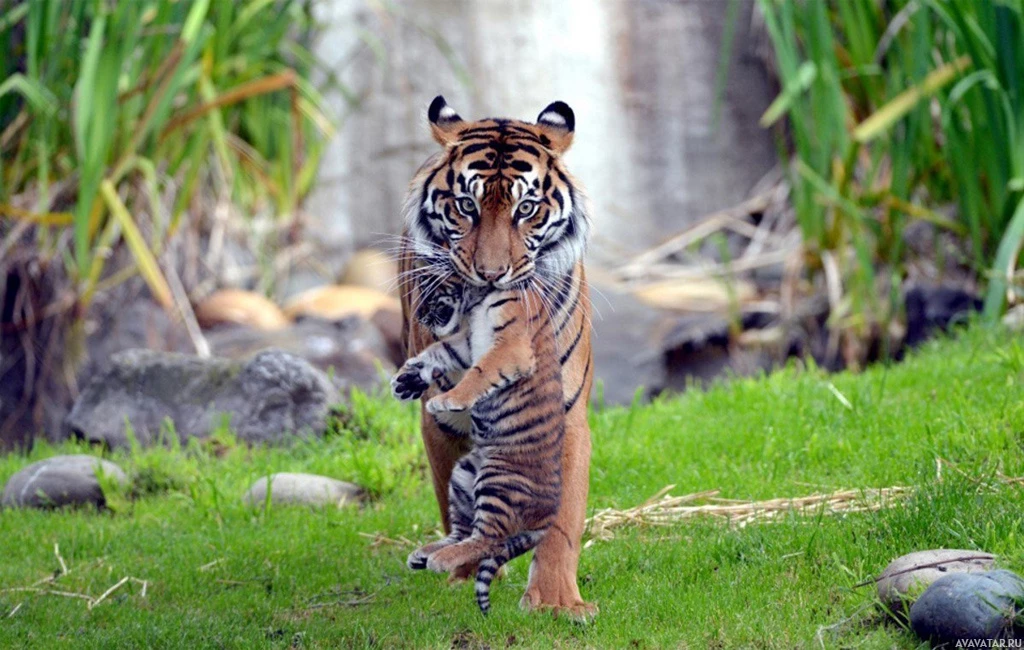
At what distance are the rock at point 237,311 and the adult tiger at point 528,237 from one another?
566 cm

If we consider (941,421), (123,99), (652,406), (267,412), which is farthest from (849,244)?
(123,99)

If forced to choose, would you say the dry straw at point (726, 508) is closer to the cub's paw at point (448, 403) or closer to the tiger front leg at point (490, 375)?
the tiger front leg at point (490, 375)

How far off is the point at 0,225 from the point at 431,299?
17.4ft

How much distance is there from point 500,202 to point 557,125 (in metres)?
0.48

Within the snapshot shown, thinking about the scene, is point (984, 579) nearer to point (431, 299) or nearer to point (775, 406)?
point (431, 299)

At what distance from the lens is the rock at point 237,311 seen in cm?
995

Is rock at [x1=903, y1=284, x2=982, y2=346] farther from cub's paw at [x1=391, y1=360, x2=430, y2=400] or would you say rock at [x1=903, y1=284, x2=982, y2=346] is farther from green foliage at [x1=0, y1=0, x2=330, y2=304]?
cub's paw at [x1=391, y1=360, x2=430, y2=400]

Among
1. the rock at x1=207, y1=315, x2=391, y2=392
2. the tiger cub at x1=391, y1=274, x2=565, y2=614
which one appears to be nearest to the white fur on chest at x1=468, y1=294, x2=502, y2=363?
the tiger cub at x1=391, y1=274, x2=565, y2=614

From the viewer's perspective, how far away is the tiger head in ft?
13.1

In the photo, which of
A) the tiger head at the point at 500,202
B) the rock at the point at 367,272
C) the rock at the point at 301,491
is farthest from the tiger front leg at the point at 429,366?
the rock at the point at 367,272

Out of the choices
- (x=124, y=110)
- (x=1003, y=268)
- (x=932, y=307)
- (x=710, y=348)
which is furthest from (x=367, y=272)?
(x=1003, y=268)

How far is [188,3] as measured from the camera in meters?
8.81

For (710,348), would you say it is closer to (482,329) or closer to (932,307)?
(932,307)

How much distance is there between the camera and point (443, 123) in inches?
172
